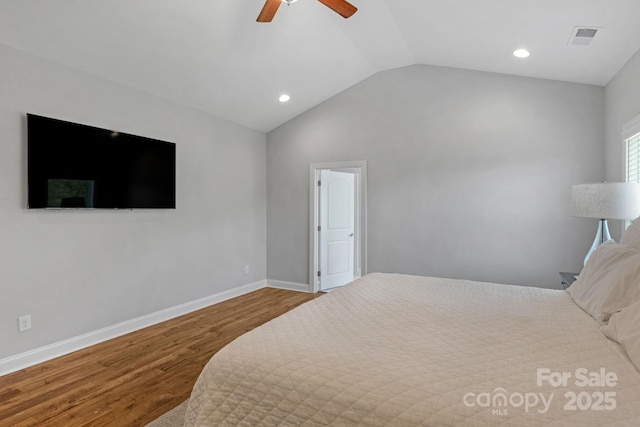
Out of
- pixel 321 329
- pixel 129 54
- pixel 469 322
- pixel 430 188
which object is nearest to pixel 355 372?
pixel 321 329

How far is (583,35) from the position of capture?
281 cm

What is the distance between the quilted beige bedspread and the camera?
105cm

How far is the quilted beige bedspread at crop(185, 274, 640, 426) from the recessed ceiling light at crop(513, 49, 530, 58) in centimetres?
264

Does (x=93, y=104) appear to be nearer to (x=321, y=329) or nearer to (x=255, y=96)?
(x=255, y=96)

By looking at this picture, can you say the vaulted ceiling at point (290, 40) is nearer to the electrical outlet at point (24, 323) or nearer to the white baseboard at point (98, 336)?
the electrical outlet at point (24, 323)

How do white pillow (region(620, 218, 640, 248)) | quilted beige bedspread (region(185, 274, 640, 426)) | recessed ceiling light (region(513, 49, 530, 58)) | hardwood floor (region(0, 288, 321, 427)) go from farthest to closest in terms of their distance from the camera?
recessed ceiling light (region(513, 49, 530, 58))
hardwood floor (region(0, 288, 321, 427))
white pillow (region(620, 218, 640, 248))
quilted beige bedspread (region(185, 274, 640, 426))

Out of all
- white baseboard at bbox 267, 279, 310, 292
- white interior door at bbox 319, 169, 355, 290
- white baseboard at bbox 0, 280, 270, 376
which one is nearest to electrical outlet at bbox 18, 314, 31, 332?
white baseboard at bbox 0, 280, 270, 376

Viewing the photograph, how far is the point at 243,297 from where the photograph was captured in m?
4.96

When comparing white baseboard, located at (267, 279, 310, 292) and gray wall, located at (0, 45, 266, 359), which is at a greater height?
gray wall, located at (0, 45, 266, 359)

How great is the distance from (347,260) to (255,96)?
10.0 ft

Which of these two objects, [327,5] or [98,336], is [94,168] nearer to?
[98,336]

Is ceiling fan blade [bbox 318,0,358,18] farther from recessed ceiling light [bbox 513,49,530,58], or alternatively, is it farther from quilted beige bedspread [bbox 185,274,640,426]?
quilted beige bedspread [bbox 185,274,640,426]

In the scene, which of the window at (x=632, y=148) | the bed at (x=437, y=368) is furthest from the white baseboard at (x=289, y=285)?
the window at (x=632, y=148)

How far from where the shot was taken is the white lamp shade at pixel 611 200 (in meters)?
2.51
